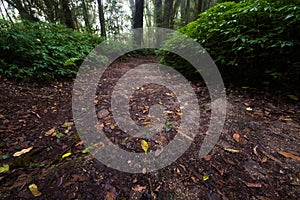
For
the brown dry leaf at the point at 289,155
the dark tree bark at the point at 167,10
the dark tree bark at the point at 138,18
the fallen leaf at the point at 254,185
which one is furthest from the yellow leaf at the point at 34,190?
the dark tree bark at the point at 167,10

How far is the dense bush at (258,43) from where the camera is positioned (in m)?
2.12

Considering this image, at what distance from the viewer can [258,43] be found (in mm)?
2275

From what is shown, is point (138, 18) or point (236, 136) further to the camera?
point (138, 18)

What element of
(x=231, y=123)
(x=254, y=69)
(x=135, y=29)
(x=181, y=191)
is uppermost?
(x=135, y=29)

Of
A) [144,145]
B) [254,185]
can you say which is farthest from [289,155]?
[144,145]

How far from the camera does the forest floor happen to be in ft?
3.39

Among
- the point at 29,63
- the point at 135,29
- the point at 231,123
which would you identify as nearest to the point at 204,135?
the point at 231,123

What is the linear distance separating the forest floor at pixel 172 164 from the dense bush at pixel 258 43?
500mm

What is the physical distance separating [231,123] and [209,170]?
2.62 ft

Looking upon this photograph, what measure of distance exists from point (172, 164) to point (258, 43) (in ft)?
7.70

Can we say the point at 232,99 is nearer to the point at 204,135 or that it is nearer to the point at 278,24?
the point at 204,135

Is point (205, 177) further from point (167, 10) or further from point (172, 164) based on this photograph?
point (167, 10)

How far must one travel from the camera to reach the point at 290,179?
107 centimetres

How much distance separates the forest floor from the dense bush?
1.64 ft
